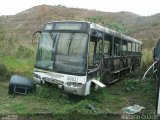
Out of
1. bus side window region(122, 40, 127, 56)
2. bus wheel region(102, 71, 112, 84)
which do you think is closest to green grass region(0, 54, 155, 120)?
bus wheel region(102, 71, 112, 84)

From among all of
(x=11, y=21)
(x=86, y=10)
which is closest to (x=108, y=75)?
(x=11, y=21)

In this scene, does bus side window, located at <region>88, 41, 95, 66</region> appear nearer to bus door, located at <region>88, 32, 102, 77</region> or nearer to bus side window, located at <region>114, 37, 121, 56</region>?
bus door, located at <region>88, 32, 102, 77</region>

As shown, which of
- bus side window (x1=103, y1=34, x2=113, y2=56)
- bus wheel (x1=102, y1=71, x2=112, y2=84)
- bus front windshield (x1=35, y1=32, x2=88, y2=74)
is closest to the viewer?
bus front windshield (x1=35, y1=32, x2=88, y2=74)

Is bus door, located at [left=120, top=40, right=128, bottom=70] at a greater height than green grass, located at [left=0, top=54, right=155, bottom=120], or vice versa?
bus door, located at [left=120, top=40, right=128, bottom=70]

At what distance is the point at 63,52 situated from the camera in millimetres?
12367

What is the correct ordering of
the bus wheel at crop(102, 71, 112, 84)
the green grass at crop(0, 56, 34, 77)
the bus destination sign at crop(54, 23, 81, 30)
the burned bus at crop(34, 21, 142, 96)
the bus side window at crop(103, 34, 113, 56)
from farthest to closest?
the green grass at crop(0, 56, 34, 77) → the bus wheel at crop(102, 71, 112, 84) → the bus side window at crop(103, 34, 113, 56) → the bus destination sign at crop(54, 23, 81, 30) → the burned bus at crop(34, 21, 142, 96)

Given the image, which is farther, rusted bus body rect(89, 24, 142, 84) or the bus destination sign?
rusted bus body rect(89, 24, 142, 84)

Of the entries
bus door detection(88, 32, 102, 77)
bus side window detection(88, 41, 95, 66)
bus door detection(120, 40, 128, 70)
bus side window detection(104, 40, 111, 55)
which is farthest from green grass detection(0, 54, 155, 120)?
bus door detection(120, 40, 128, 70)

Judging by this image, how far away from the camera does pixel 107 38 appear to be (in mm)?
14875

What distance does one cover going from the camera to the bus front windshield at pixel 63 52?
12008 millimetres

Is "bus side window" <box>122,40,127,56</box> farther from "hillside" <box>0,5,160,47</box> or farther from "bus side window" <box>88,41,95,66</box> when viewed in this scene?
"hillside" <box>0,5,160,47</box>

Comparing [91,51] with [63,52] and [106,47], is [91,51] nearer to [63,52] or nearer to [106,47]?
[63,52]

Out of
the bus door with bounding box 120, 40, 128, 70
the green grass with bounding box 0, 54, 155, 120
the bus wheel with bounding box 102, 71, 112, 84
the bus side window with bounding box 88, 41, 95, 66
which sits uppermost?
the bus side window with bounding box 88, 41, 95, 66

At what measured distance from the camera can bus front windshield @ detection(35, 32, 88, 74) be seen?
12.0m
